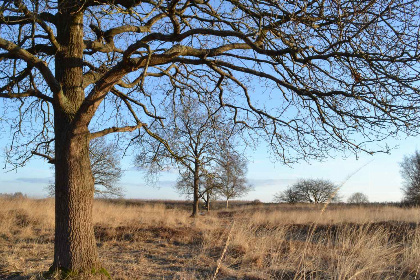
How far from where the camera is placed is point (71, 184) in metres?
4.74

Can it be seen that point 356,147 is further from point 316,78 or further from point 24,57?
point 24,57

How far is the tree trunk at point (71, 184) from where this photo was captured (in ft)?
15.3

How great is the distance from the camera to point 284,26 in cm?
464

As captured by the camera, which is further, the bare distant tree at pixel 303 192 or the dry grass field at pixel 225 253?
the bare distant tree at pixel 303 192

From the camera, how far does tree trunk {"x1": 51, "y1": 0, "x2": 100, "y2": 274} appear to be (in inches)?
183

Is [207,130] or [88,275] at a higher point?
[207,130]

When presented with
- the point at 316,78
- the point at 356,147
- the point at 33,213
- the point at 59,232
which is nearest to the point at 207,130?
the point at 316,78

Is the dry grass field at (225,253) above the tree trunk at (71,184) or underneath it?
underneath

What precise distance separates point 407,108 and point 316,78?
1632 mm

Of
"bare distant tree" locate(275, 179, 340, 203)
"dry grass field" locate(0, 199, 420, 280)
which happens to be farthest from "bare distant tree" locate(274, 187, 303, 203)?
"dry grass field" locate(0, 199, 420, 280)

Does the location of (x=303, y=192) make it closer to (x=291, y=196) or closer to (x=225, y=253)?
(x=291, y=196)

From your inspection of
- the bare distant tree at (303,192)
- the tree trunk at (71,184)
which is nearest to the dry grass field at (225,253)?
the tree trunk at (71,184)

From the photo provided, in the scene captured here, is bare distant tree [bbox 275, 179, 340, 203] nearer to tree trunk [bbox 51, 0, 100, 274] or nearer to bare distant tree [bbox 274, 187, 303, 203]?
bare distant tree [bbox 274, 187, 303, 203]

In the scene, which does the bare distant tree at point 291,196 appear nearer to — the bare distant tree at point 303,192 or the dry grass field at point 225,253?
the bare distant tree at point 303,192
